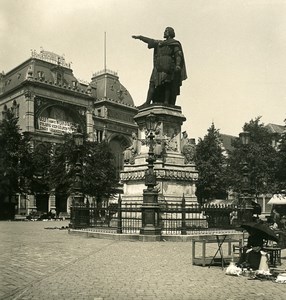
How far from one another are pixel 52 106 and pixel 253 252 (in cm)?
5431

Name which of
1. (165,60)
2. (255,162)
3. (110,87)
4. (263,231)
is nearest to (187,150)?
(165,60)

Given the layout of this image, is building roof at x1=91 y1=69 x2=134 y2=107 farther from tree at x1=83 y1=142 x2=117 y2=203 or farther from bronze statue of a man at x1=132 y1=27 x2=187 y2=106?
bronze statue of a man at x1=132 y1=27 x2=187 y2=106

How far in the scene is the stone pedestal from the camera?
18234 millimetres

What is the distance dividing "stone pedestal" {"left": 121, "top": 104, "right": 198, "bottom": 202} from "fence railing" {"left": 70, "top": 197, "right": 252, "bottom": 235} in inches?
31.4

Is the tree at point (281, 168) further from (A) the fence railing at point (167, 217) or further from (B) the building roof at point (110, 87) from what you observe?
(B) the building roof at point (110, 87)

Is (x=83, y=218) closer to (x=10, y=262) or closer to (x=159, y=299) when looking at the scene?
(x=10, y=262)

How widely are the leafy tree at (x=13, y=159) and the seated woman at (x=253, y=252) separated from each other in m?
32.6

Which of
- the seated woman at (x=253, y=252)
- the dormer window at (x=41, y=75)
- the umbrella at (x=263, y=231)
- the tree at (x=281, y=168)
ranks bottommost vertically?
the seated woman at (x=253, y=252)

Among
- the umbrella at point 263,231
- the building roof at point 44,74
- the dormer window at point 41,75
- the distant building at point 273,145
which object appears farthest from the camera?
the building roof at point 44,74

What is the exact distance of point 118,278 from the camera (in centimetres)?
802

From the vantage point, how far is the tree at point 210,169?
47500mm

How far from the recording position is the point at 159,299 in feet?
20.8

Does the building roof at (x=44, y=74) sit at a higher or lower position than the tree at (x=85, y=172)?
higher

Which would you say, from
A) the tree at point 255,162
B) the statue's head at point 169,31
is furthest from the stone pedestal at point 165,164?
the tree at point 255,162
